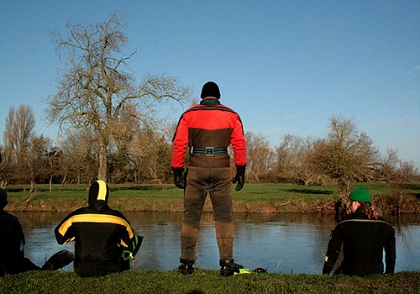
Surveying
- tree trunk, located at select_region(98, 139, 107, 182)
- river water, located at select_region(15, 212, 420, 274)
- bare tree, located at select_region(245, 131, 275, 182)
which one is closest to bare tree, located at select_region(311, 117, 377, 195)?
river water, located at select_region(15, 212, 420, 274)

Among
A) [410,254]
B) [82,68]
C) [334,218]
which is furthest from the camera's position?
[82,68]

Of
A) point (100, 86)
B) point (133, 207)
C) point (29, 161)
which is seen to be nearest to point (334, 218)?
point (133, 207)

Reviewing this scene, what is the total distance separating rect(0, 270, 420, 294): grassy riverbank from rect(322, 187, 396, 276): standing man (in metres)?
0.20

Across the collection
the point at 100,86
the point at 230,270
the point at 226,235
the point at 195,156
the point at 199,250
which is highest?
the point at 100,86

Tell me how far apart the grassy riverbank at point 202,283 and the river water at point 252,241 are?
14.3 ft

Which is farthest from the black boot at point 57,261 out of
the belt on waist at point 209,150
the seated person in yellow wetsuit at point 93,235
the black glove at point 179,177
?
the belt on waist at point 209,150

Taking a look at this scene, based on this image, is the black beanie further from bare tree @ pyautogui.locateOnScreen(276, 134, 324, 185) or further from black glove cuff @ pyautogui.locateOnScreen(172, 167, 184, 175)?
bare tree @ pyautogui.locateOnScreen(276, 134, 324, 185)

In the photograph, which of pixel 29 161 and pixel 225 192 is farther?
pixel 29 161

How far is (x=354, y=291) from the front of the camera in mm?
4473

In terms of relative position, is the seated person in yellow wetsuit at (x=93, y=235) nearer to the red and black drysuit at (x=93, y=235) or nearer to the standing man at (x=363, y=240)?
the red and black drysuit at (x=93, y=235)

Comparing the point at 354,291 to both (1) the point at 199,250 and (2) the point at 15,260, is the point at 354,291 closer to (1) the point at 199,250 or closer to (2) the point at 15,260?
(2) the point at 15,260

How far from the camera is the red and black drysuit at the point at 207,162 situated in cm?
554

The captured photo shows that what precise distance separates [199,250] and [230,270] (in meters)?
8.58

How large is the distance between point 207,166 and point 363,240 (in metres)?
2.12
